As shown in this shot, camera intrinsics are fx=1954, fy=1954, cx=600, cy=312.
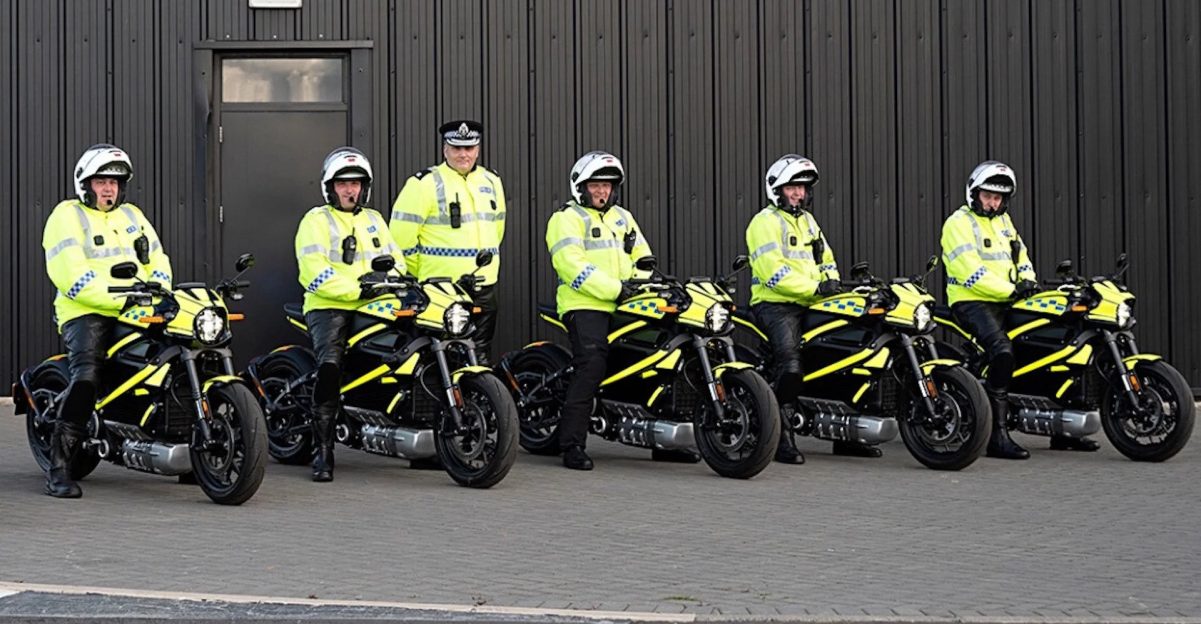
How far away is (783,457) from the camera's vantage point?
12492 mm

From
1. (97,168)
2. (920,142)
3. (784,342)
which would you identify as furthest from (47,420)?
(920,142)

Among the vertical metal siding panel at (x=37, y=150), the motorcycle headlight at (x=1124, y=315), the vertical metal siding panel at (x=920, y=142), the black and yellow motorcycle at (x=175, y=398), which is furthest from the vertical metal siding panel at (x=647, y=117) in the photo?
the black and yellow motorcycle at (x=175, y=398)

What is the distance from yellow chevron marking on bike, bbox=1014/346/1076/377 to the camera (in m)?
12.6

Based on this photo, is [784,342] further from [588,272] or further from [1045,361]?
[1045,361]

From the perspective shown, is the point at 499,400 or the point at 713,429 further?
the point at 713,429

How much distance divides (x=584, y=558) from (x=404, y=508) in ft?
6.61

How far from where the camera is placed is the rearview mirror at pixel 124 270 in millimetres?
10078

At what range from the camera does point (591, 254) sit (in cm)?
1231

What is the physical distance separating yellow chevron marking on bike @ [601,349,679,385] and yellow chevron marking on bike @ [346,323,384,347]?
4.91 ft

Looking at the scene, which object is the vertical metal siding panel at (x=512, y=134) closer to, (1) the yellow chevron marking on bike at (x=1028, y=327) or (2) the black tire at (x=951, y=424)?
(1) the yellow chevron marking on bike at (x=1028, y=327)

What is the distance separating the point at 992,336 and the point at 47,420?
5.99 meters

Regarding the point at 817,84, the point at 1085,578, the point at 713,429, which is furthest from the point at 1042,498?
the point at 817,84

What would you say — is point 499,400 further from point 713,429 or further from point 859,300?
point 859,300

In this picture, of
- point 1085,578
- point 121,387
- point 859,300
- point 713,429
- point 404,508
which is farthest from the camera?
point 859,300
